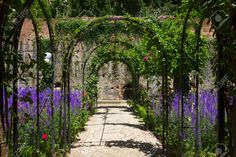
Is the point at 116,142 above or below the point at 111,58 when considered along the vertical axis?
below

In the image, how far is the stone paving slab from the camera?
7.05m

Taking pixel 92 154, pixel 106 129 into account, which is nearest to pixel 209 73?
pixel 106 129

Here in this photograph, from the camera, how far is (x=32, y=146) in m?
5.60

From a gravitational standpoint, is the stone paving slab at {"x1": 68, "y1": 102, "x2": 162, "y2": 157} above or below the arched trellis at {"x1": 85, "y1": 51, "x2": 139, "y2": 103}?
below

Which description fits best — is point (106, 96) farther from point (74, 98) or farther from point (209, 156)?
point (209, 156)

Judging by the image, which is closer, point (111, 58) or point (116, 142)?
point (116, 142)

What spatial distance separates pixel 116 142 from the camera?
817 cm

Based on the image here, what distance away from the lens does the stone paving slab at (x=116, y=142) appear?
278 inches

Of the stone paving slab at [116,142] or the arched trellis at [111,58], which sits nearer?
the stone paving slab at [116,142]

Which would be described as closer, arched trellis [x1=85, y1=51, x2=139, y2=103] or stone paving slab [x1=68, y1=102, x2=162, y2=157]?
stone paving slab [x1=68, y1=102, x2=162, y2=157]

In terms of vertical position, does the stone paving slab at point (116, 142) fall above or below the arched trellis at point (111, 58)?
below

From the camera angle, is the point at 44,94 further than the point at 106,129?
No

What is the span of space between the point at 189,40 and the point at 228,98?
420 centimetres

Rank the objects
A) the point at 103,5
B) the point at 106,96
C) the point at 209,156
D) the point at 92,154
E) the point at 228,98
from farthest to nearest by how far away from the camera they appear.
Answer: the point at 103,5, the point at 106,96, the point at 92,154, the point at 209,156, the point at 228,98
